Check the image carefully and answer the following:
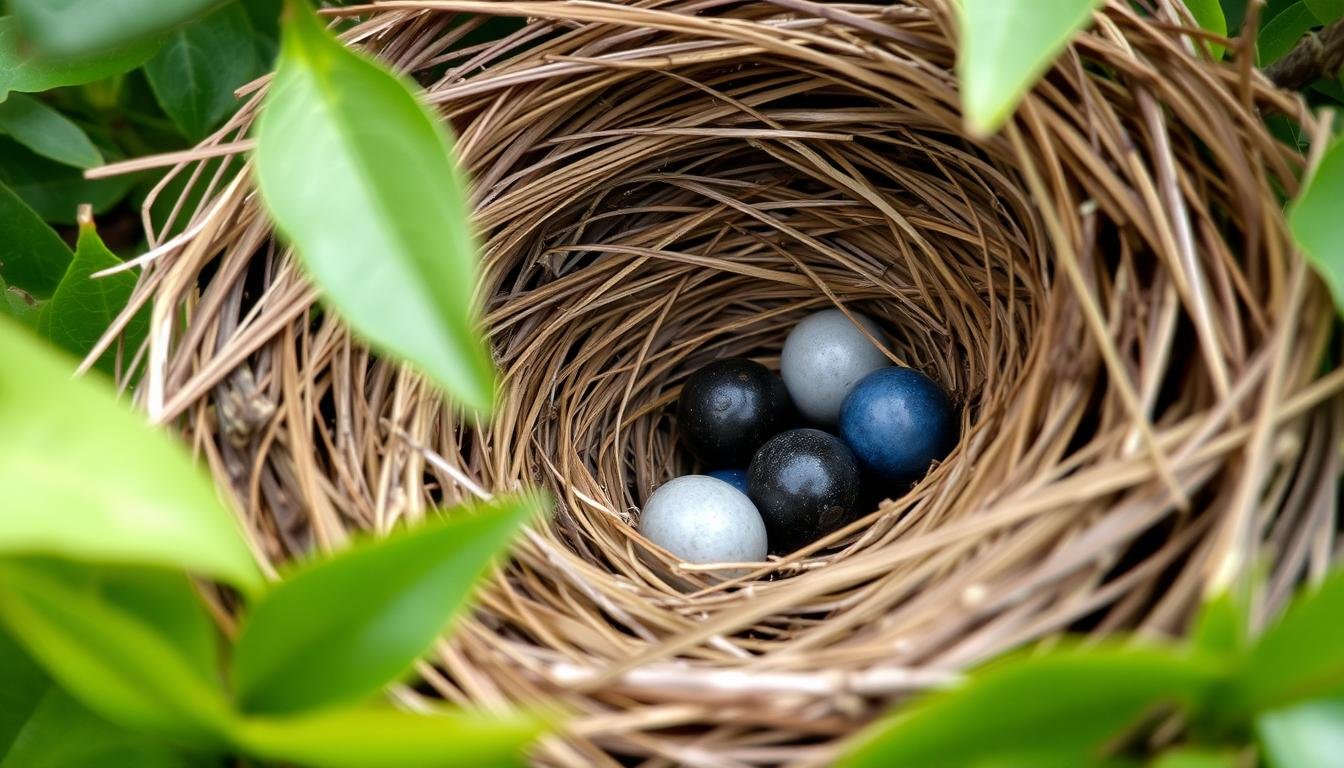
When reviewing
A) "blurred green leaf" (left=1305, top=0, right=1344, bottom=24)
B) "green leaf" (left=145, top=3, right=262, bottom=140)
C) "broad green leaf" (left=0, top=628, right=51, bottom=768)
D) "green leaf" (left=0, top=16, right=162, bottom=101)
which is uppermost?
"green leaf" (left=145, top=3, right=262, bottom=140)

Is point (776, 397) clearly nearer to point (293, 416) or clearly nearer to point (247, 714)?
point (293, 416)

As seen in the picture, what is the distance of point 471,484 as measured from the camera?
79 centimetres

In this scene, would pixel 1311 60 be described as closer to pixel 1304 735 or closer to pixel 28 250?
pixel 1304 735

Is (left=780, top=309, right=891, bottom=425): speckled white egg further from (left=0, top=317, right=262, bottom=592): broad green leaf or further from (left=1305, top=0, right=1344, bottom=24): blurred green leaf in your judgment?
(left=0, top=317, right=262, bottom=592): broad green leaf

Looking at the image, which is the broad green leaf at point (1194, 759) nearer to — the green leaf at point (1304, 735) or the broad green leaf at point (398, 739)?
the green leaf at point (1304, 735)

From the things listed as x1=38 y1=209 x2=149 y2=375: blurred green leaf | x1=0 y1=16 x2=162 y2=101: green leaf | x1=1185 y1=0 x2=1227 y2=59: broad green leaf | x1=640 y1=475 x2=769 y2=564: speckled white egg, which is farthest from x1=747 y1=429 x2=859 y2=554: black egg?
x1=0 y1=16 x2=162 y2=101: green leaf

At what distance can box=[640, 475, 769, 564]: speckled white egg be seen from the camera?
101 cm

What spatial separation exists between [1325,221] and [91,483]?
63cm

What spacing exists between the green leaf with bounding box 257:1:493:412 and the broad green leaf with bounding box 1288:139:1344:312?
441 mm

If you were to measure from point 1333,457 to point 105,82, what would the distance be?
3.92 feet

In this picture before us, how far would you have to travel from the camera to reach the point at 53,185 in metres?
1.19

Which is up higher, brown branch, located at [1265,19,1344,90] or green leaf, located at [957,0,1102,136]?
brown branch, located at [1265,19,1344,90]

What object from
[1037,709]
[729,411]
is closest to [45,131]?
[729,411]

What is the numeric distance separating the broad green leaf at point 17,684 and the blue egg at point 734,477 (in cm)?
65
